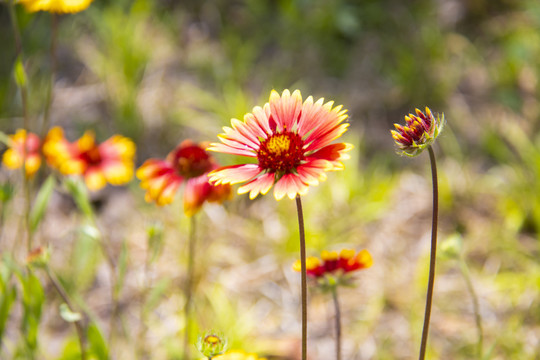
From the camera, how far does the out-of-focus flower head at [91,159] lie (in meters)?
1.66

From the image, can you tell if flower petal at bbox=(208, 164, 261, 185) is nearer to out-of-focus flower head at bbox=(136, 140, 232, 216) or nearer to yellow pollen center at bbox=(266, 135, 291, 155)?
yellow pollen center at bbox=(266, 135, 291, 155)

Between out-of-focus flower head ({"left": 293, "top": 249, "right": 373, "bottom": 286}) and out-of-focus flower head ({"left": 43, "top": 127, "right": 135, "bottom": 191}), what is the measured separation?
32.2 inches

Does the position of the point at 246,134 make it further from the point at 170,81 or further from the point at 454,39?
the point at 454,39

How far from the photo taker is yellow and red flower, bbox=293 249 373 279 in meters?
1.02

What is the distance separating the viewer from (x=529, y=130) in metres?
2.47

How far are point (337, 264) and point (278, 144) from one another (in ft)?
1.00

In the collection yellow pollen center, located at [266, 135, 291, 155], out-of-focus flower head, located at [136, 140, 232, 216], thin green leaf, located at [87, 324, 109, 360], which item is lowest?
thin green leaf, located at [87, 324, 109, 360]

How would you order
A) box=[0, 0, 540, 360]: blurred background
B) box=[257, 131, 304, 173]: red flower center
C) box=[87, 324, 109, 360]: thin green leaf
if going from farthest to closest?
box=[0, 0, 540, 360]: blurred background → box=[87, 324, 109, 360]: thin green leaf → box=[257, 131, 304, 173]: red flower center

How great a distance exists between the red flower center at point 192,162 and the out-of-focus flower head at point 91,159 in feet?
1.33

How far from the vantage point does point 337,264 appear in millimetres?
1056

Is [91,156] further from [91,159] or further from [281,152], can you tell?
[281,152]

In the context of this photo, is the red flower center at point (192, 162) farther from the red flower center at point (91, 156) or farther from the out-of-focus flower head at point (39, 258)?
the red flower center at point (91, 156)

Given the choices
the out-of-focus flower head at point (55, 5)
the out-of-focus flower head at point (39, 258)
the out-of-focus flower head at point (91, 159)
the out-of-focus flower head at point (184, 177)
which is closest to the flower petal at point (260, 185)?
the out-of-focus flower head at point (184, 177)

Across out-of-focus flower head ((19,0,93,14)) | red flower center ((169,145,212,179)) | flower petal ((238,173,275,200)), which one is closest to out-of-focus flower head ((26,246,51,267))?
red flower center ((169,145,212,179))
